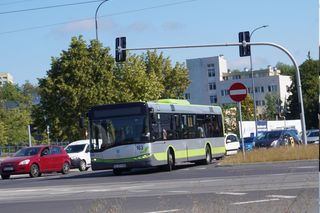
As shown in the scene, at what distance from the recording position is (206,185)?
1803 centimetres

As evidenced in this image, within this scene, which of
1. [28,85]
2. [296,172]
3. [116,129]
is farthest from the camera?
[28,85]

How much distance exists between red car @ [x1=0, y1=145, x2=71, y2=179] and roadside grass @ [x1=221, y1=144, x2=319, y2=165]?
32.7 feet

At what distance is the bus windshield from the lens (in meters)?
26.3

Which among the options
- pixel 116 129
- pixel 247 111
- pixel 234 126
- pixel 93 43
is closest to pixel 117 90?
pixel 93 43

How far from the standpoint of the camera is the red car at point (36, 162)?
108 feet

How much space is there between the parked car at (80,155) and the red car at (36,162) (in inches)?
116

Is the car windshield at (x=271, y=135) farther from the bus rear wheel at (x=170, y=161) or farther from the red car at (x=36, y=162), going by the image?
the bus rear wheel at (x=170, y=161)

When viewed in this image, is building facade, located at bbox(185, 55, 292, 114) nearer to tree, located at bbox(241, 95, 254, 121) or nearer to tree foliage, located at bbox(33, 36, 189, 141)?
tree, located at bbox(241, 95, 254, 121)

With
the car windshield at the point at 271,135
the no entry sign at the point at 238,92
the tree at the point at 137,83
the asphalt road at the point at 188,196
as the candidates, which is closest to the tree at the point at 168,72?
the tree at the point at 137,83

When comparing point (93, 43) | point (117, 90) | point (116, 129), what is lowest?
point (116, 129)

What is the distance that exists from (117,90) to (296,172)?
33.1 m

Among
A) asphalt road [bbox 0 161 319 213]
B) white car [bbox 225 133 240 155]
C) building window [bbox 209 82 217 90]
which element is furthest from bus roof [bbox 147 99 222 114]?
building window [bbox 209 82 217 90]

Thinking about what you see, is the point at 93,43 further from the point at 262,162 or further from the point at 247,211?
the point at 247,211

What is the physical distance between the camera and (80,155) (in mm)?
38750
